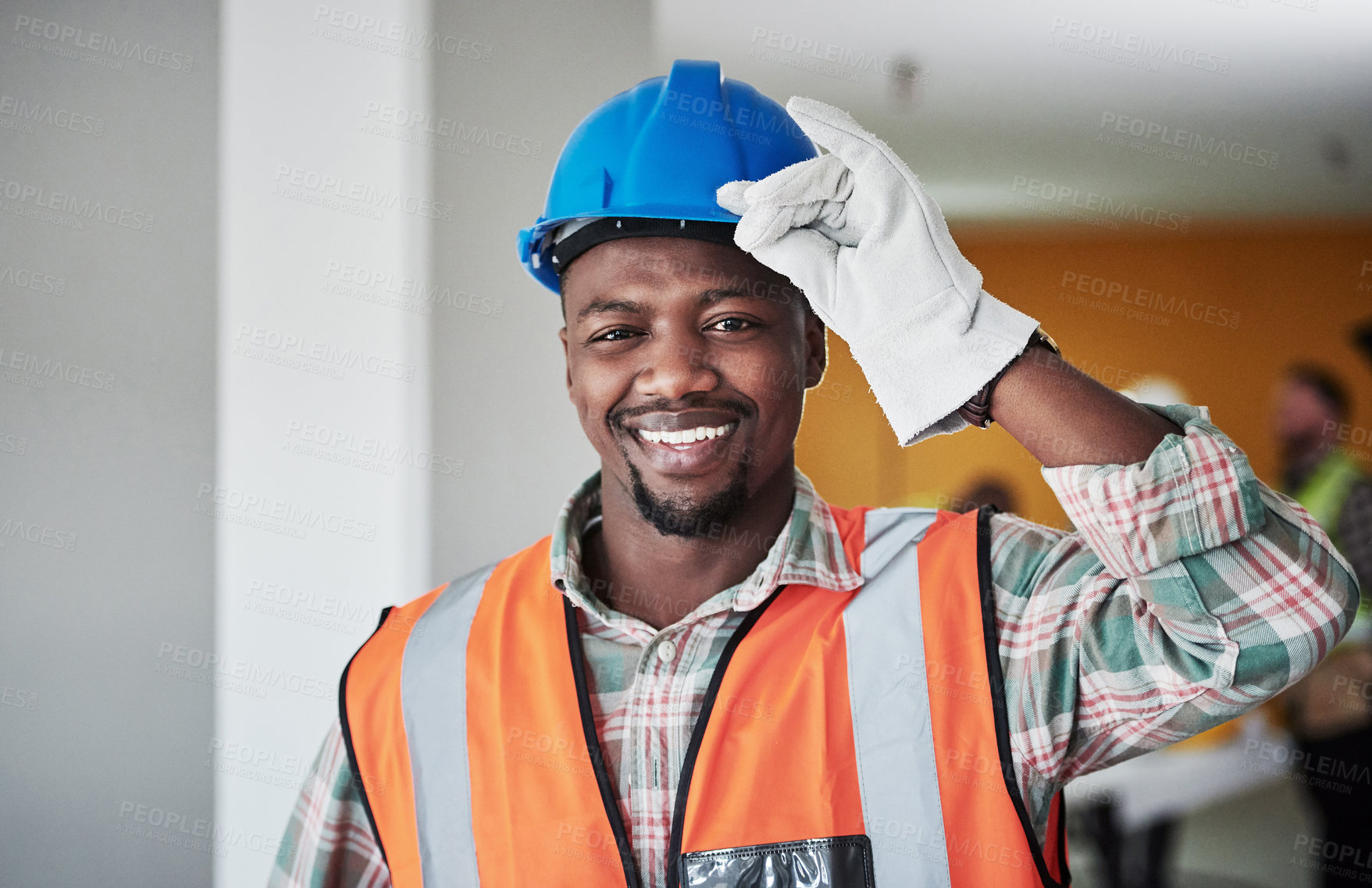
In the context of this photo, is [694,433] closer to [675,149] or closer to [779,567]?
[779,567]

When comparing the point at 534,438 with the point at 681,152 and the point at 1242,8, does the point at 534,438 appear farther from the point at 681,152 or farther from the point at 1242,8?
the point at 1242,8

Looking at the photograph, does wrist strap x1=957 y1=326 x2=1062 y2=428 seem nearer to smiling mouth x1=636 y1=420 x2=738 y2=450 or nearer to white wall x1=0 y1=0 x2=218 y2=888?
smiling mouth x1=636 y1=420 x2=738 y2=450

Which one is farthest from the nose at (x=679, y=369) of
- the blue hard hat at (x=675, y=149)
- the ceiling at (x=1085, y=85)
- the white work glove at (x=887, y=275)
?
the ceiling at (x=1085, y=85)

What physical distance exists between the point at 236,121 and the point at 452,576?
3.76 feet

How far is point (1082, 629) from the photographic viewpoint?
1.07 metres

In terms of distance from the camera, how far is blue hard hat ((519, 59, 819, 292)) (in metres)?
1.28

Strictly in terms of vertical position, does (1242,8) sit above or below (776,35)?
above

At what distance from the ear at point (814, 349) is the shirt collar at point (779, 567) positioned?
0.16m

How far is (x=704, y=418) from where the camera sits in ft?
4.27

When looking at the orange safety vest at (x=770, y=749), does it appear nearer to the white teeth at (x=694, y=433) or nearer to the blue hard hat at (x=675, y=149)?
the white teeth at (x=694, y=433)

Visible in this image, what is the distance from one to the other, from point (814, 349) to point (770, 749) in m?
0.60

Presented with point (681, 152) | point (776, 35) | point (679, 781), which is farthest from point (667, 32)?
point (679, 781)

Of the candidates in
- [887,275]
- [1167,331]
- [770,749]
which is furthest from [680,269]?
[1167,331]

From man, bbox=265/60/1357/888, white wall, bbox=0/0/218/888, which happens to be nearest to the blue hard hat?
man, bbox=265/60/1357/888
